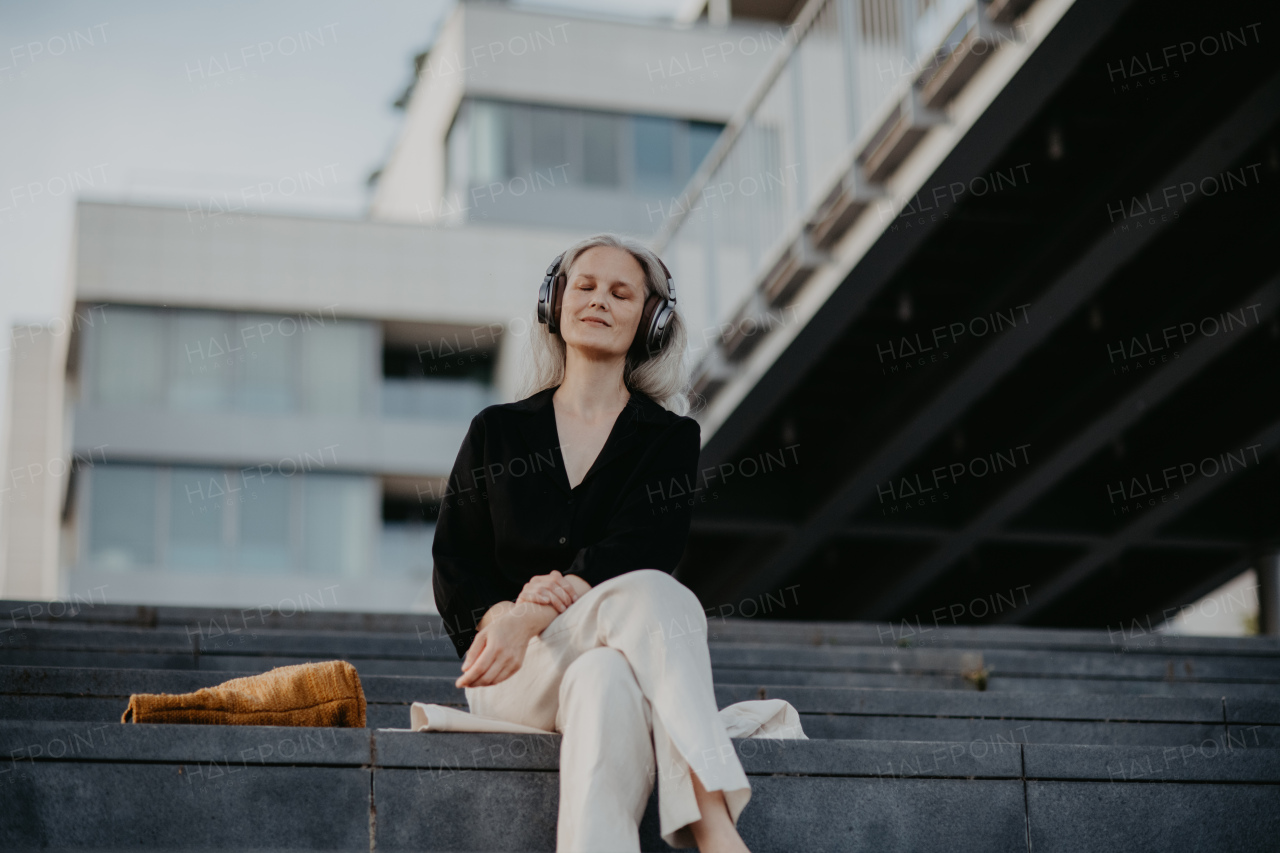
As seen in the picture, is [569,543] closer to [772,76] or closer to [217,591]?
[772,76]

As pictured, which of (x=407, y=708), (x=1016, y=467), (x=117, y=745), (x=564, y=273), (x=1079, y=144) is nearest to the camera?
(x=117, y=745)

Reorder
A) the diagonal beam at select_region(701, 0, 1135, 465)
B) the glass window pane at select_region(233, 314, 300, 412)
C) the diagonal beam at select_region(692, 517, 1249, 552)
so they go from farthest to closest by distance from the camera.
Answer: the glass window pane at select_region(233, 314, 300, 412) < the diagonal beam at select_region(692, 517, 1249, 552) < the diagonal beam at select_region(701, 0, 1135, 465)

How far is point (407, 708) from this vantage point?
4535mm

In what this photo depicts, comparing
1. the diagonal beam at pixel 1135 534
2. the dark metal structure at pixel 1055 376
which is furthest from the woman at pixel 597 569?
the diagonal beam at pixel 1135 534

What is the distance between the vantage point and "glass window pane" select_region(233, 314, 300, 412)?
2384 centimetres

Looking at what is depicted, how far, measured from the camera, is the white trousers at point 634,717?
119 inches

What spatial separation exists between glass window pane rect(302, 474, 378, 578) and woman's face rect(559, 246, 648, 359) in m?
19.9

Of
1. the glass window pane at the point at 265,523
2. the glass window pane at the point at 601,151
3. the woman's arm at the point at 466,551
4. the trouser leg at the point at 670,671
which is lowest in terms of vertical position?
the trouser leg at the point at 670,671

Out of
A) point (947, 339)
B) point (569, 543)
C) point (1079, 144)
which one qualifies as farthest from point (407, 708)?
point (947, 339)

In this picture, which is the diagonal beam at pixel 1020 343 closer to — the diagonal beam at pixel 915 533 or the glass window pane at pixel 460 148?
the diagonal beam at pixel 915 533

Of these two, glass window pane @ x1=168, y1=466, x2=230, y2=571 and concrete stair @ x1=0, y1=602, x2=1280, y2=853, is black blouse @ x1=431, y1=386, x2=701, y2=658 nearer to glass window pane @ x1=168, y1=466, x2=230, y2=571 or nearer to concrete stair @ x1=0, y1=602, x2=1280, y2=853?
concrete stair @ x1=0, y1=602, x2=1280, y2=853

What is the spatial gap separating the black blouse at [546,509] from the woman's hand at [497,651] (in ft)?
0.74

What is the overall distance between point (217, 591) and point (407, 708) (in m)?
19.1

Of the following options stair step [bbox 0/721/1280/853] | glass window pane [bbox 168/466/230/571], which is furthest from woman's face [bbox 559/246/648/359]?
glass window pane [bbox 168/466/230/571]
